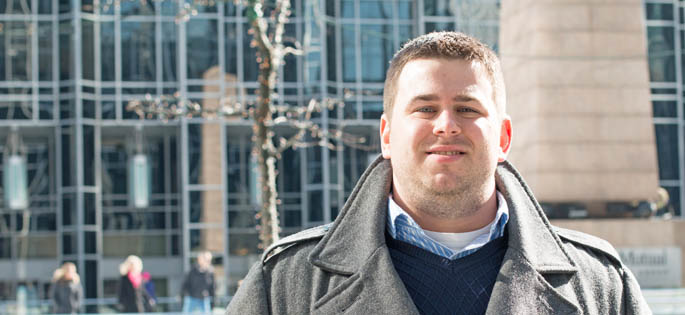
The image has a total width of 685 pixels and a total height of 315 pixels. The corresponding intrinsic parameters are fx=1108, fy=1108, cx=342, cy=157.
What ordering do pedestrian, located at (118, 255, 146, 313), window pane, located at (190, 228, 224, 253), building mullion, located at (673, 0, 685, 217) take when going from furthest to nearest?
building mullion, located at (673, 0, 685, 217) < window pane, located at (190, 228, 224, 253) < pedestrian, located at (118, 255, 146, 313)

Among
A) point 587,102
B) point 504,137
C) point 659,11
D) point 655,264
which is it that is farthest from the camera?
point 659,11

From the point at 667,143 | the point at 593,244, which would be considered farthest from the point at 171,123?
the point at 593,244

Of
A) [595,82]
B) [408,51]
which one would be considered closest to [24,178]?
[595,82]

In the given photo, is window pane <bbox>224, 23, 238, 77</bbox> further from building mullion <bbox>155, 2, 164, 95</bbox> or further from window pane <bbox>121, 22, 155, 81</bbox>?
window pane <bbox>121, 22, 155, 81</bbox>

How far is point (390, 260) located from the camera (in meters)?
2.65

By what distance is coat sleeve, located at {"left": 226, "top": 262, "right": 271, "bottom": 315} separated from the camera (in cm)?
267

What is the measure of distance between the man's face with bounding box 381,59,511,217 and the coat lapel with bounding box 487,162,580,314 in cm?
12

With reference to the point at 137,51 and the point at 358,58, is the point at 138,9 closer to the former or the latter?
the point at 137,51

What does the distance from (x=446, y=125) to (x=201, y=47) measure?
2733cm

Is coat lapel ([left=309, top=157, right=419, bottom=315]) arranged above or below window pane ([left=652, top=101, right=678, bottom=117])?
below

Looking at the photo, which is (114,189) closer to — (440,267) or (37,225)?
(37,225)

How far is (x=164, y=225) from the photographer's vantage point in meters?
30.2

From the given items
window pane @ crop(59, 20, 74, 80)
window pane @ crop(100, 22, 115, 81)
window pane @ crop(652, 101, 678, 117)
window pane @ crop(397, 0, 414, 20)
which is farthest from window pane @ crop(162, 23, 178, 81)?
window pane @ crop(652, 101, 678, 117)

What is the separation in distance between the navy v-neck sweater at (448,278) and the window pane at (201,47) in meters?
27.1
